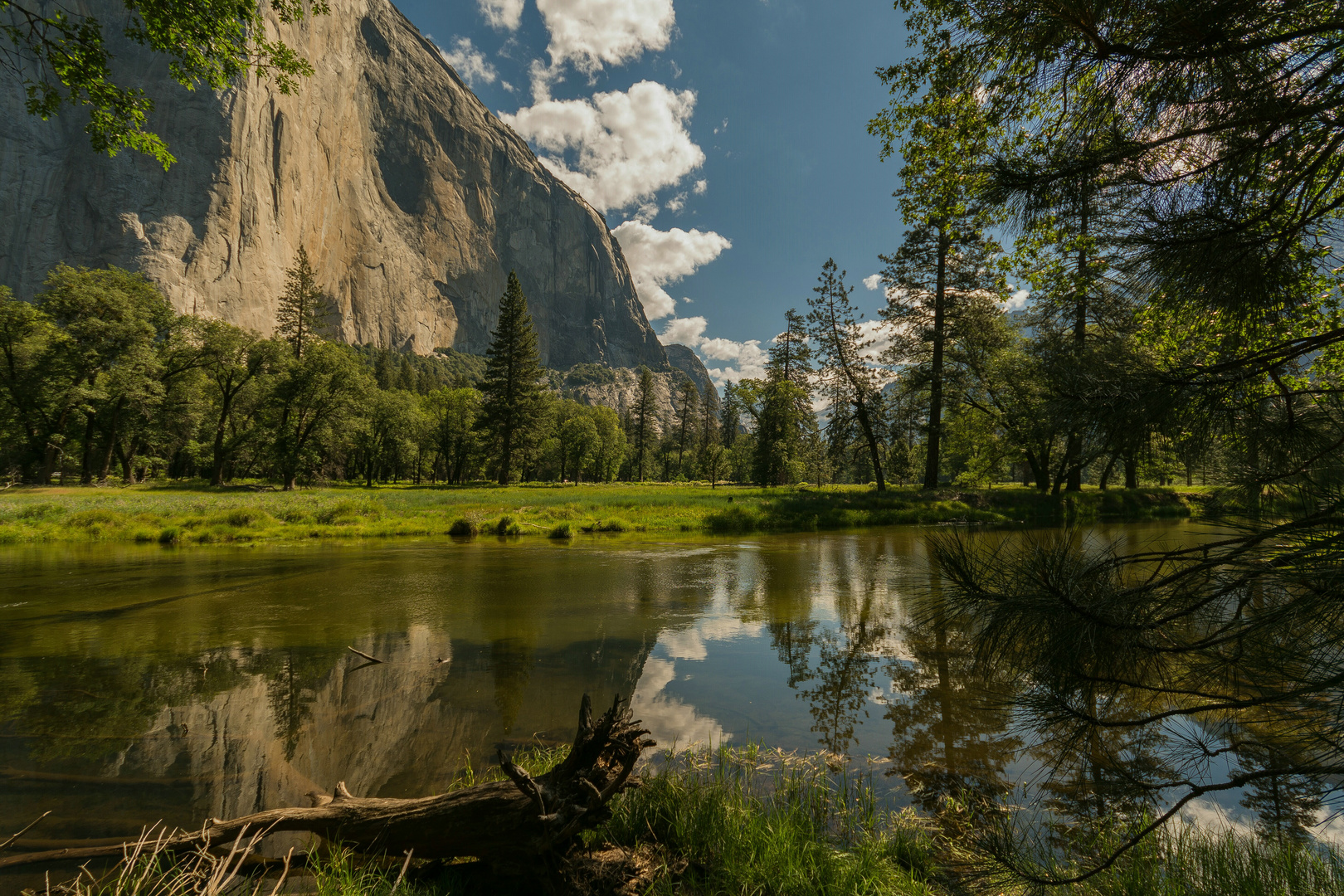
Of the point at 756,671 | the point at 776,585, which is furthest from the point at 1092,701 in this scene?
the point at 776,585

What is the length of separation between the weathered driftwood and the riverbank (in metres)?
16.7

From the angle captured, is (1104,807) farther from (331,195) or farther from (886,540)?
(331,195)

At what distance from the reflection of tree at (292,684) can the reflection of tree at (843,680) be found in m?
5.05

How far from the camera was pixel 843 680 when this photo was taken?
6242 mm

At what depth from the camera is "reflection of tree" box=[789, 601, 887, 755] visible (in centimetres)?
500

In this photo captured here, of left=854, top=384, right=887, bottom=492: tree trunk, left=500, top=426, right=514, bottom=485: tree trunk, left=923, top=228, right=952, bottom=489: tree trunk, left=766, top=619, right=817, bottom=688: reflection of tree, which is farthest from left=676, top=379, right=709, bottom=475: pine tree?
left=766, top=619, right=817, bottom=688: reflection of tree

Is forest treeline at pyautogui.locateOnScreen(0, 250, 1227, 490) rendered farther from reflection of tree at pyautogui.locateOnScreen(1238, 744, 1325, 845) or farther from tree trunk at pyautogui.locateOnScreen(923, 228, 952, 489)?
reflection of tree at pyautogui.locateOnScreen(1238, 744, 1325, 845)

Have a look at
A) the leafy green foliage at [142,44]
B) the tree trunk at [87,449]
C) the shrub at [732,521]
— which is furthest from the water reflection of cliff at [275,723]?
the tree trunk at [87,449]

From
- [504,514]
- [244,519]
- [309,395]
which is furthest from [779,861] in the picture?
[309,395]

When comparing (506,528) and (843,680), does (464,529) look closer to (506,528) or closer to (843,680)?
(506,528)

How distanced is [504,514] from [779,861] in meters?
21.0

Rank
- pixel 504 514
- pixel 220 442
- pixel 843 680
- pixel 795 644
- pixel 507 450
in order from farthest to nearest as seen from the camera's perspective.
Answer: pixel 507 450
pixel 220 442
pixel 504 514
pixel 795 644
pixel 843 680

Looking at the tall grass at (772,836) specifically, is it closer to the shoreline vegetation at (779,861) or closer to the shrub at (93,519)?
the shoreline vegetation at (779,861)

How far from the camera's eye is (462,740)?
15.9ft
